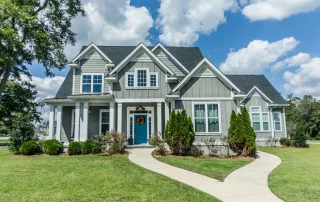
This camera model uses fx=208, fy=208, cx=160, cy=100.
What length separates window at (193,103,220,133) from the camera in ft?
44.3

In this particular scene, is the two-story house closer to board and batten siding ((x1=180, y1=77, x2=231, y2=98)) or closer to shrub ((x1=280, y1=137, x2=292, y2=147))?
board and batten siding ((x1=180, y1=77, x2=231, y2=98))

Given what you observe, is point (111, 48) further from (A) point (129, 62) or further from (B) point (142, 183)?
(B) point (142, 183)

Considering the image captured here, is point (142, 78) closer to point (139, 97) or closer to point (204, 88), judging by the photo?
point (139, 97)

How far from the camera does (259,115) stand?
19.9 m

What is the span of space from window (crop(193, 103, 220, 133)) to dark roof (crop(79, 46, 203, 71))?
6489mm

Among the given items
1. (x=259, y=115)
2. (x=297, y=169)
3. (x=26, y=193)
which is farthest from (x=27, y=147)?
(x=259, y=115)

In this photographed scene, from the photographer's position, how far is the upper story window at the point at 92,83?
16.7 metres

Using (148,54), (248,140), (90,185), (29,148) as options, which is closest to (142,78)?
(148,54)

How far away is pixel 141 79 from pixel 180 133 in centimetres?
576

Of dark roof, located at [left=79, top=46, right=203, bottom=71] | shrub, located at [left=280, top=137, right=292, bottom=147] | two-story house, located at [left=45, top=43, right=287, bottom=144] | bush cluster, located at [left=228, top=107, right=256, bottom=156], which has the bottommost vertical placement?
shrub, located at [left=280, top=137, right=292, bottom=147]

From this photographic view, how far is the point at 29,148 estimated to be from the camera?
12.5m

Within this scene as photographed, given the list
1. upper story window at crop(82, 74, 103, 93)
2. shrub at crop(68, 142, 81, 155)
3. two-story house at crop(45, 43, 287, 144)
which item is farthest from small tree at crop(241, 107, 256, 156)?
upper story window at crop(82, 74, 103, 93)

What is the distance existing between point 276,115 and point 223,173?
15.5 meters

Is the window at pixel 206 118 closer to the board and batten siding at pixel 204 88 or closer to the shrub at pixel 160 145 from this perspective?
the board and batten siding at pixel 204 88
